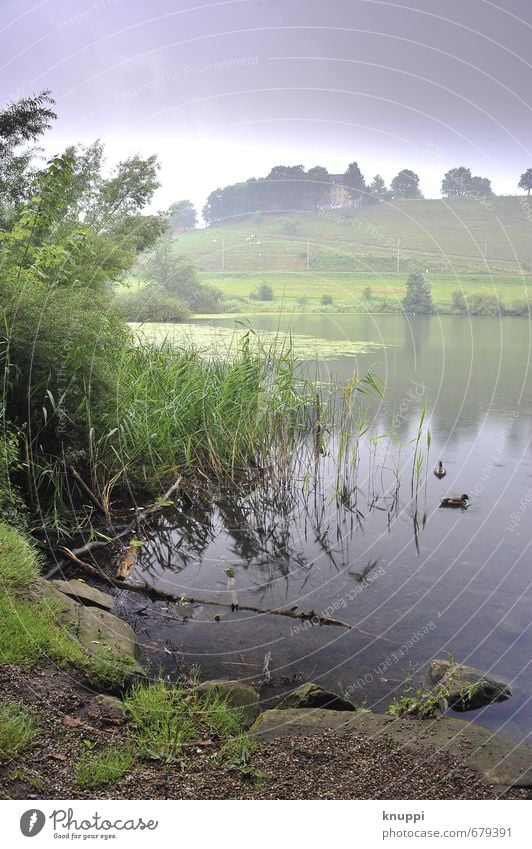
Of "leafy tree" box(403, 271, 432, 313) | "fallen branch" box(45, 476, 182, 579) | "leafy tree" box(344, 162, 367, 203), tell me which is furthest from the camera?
"leafy tree" box(403, 271, 432, 313)

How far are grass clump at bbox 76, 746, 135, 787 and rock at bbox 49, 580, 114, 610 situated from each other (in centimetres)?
165

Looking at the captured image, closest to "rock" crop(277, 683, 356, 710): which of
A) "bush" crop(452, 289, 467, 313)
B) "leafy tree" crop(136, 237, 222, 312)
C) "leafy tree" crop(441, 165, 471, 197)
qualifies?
"leafy tree" crop(136, 237, 222, 312)

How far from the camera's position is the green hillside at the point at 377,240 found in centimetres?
1229

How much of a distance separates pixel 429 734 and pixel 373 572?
242 centimetres

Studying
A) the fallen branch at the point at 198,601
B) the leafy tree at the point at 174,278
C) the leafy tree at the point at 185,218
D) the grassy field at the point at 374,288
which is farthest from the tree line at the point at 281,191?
the fallen branch at the point at 198,601

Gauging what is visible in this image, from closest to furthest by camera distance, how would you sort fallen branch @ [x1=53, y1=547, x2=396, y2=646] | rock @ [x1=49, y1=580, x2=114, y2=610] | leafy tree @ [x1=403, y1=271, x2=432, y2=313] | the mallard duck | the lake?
the lake → rock @ [x1=49, y1=580, x2=114, y2=610] → fallen branch @ [x1=53, y1=547, x2=396, y2=646] → the mallard duck → leafy tree @ [x1=403, y1=271, x2=432, y2=313]

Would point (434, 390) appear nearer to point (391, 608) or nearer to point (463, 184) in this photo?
point (463, 184)

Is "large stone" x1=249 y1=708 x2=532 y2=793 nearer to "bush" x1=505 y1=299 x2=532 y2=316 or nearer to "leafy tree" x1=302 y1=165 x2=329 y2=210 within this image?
"leafy tree" x1=302 y1=165 x2=329 y2=210

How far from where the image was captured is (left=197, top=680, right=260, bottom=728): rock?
3531 millimetres

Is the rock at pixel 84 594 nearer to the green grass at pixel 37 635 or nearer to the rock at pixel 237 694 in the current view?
the green grass at pixel 37 635

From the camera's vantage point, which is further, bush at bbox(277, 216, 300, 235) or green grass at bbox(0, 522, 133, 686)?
bush at bbox(277, 216, 300, 235)

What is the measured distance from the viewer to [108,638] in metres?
3.90

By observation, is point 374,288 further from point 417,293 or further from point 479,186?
point 479,186

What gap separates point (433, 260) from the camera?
21281 millimetres
